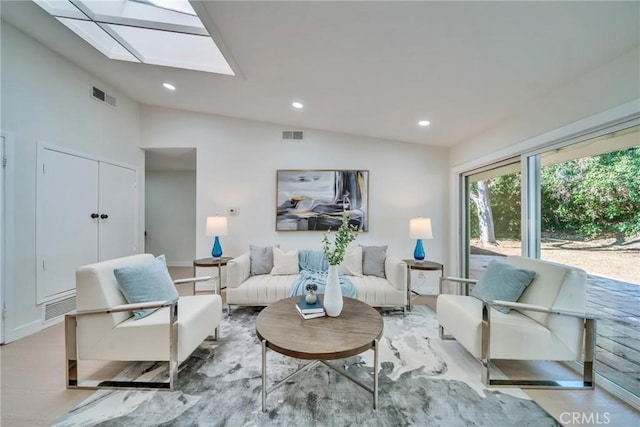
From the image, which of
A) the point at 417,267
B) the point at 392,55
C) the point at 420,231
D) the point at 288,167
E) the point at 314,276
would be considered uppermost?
the point at 392,55

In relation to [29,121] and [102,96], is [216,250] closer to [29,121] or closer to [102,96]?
[29,121]

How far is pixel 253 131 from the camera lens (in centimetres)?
403

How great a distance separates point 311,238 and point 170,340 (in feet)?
8.19

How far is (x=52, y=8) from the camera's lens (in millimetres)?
2170

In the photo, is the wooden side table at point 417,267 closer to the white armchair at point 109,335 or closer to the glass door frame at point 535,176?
the glass door frame at point 535,176

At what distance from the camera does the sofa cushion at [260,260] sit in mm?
3445

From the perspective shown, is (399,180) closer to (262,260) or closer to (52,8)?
(262,260)

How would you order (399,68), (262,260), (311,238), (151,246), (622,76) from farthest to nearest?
(151,246) < (311,238) < (262,260) < (399,68) < (622,76)

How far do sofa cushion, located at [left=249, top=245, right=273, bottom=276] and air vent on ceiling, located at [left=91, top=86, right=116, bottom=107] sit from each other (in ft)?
9.61

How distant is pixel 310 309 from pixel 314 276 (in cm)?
131

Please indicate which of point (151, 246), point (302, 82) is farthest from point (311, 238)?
point (151, 246)

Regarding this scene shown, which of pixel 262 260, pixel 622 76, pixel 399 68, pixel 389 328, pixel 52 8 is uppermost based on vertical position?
pixel 52 8

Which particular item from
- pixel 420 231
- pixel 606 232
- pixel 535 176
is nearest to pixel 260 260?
pixel 420 231

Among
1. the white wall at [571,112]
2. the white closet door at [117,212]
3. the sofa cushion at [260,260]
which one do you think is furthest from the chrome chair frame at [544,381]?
the white closet door at [117,212]
